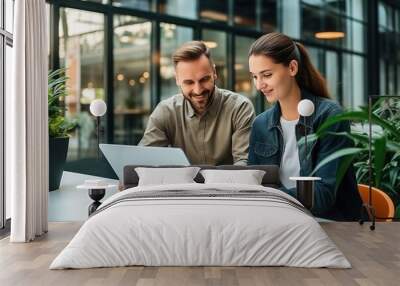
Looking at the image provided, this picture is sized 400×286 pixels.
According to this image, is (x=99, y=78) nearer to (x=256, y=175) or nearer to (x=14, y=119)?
(x=14, y=119)

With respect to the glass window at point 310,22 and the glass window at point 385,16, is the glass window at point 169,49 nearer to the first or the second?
the glass window at point 310,22

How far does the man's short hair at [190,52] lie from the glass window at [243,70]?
41 centimetres

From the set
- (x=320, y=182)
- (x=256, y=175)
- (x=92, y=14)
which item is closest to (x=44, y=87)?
(x=92, y=14)

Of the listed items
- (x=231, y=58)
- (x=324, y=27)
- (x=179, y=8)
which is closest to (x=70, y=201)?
(x=231, y=58)

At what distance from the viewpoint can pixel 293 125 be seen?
5566 millimetres

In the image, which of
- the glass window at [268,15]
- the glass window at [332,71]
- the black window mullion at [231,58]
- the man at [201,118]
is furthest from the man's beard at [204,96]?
the glass window at [332,71]

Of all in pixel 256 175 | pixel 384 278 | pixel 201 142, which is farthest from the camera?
pixel 201 142

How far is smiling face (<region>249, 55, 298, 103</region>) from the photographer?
18.6ft

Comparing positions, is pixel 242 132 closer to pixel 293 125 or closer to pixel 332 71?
pixel 293 125

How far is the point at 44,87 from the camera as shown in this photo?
483cm

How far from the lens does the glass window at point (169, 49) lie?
592 cm

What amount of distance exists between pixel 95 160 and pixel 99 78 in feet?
2.81

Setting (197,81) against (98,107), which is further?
(197,81)

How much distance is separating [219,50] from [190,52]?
0.53 m
